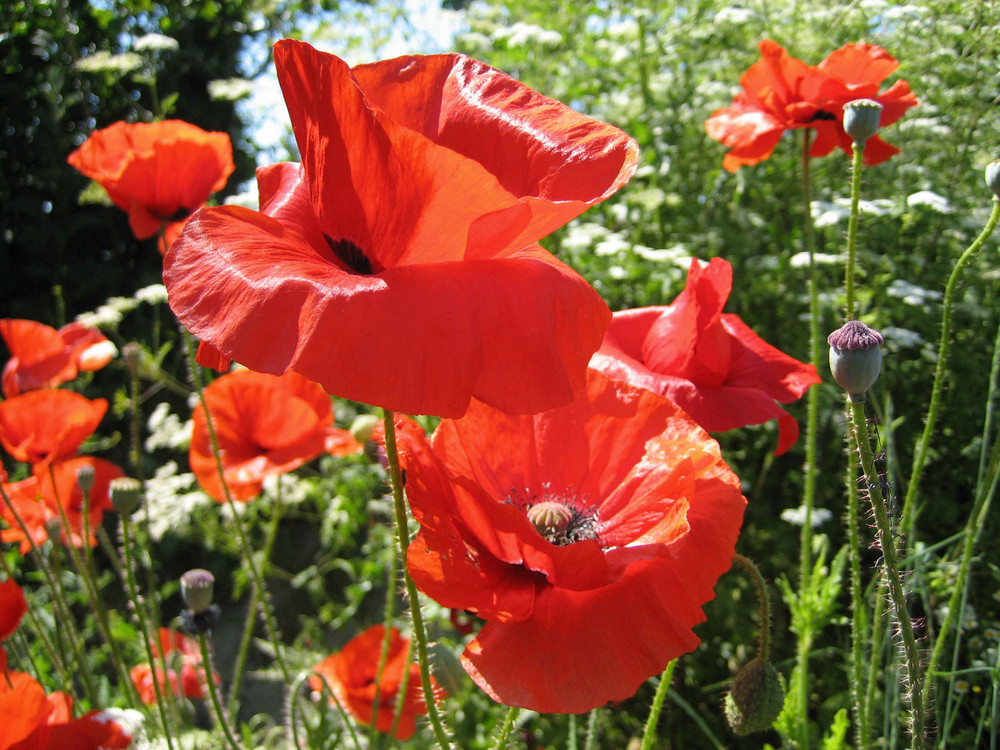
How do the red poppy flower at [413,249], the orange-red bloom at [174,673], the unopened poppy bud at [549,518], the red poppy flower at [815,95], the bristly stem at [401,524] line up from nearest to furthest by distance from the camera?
the red poppy flower at [413,249] → the bristly stem at [401,524] → the unopened poppy bud at [549,518] → the red poppy flower at [815,95] → the orange-red bloom at [174,673]

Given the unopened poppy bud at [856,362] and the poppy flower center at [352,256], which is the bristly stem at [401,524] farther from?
the unopened poppy bud at [856,362]

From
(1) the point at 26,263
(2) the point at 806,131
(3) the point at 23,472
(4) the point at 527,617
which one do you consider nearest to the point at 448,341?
(4) the point at 527,617

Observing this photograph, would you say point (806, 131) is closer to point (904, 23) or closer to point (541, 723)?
point (904, 23)

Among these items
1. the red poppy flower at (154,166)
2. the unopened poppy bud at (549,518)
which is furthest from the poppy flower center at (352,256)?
the red poppy flower at (154,166)

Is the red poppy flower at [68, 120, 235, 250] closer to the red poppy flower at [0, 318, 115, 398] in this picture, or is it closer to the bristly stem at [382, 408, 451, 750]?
the red poppy flower at [0, 318, 115, 398]

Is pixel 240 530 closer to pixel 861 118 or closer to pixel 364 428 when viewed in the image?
pixel 364 428

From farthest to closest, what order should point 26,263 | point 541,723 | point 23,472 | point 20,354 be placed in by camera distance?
point 26,263 < point 23,472 < point 541,723 < point 20,354

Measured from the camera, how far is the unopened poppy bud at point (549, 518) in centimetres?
78

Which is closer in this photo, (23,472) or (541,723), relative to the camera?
(541,723)

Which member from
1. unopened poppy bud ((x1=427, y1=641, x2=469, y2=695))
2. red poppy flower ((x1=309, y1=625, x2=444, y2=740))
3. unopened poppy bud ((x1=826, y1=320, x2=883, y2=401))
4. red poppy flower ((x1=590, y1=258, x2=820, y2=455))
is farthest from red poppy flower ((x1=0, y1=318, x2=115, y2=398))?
unopened poppy bud ((x1=826, y1=320, x2=883, y2=401))

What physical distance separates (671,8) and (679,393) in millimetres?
2217

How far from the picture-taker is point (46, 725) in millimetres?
998

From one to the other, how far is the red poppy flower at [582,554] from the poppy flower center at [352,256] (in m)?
0.15

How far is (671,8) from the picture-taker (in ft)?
9.00
